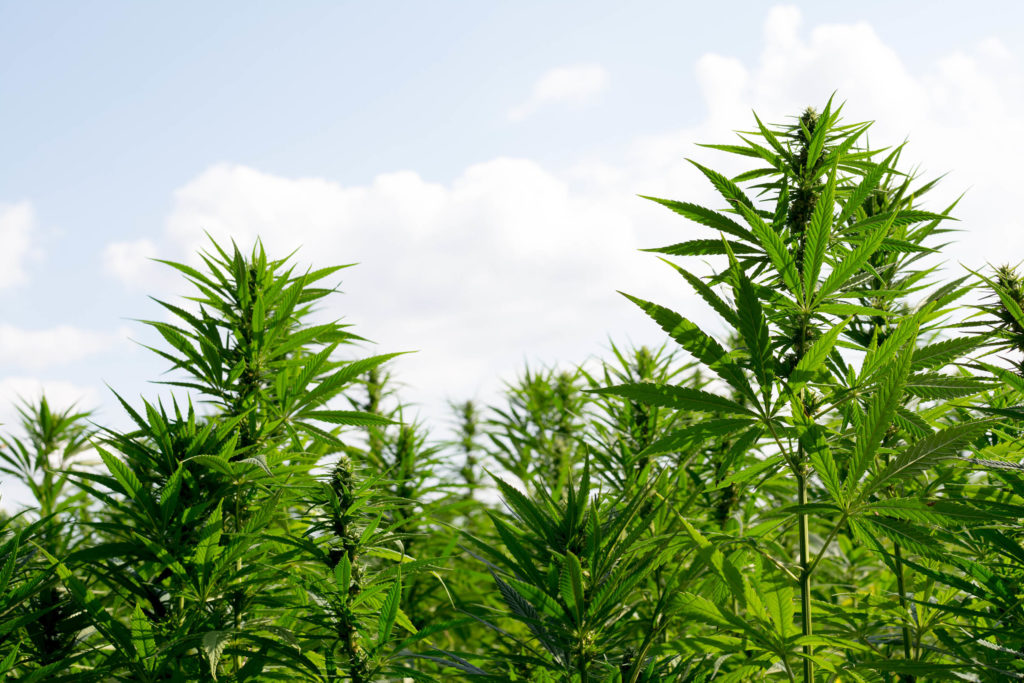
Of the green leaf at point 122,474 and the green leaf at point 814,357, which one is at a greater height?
the green leaf at point 814,357

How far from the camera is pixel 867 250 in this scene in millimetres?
1841

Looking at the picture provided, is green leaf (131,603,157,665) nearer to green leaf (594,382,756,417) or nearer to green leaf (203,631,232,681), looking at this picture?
green leaf (203,631,232,681)

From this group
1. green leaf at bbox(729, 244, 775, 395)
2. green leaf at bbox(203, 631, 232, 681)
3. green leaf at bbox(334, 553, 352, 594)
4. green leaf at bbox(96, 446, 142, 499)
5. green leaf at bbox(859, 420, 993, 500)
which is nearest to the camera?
green leaf at bbox(859, 420, 993, 500)

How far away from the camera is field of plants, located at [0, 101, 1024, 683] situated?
1.79m

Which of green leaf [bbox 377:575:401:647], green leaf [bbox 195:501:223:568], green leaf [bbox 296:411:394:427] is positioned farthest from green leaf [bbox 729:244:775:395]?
green leaf [bbox 195:501:223:568]

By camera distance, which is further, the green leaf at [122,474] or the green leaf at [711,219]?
the green leaf at [122,474]

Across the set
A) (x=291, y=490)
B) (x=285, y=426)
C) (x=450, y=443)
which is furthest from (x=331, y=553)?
(x=450, y=443)

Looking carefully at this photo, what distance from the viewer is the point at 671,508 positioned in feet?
8.50

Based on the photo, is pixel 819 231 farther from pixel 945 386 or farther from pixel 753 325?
pixel 945 386

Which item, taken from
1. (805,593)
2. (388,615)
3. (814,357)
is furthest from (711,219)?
(388,615)

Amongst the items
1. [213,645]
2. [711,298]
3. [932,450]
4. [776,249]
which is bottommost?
[213,645]

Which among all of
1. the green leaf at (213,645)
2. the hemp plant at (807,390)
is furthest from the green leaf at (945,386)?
the green leaf at (213,645)

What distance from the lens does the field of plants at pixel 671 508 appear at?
1790mm

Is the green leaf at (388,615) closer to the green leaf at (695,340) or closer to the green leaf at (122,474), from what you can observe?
the green leaf at (122,474)
